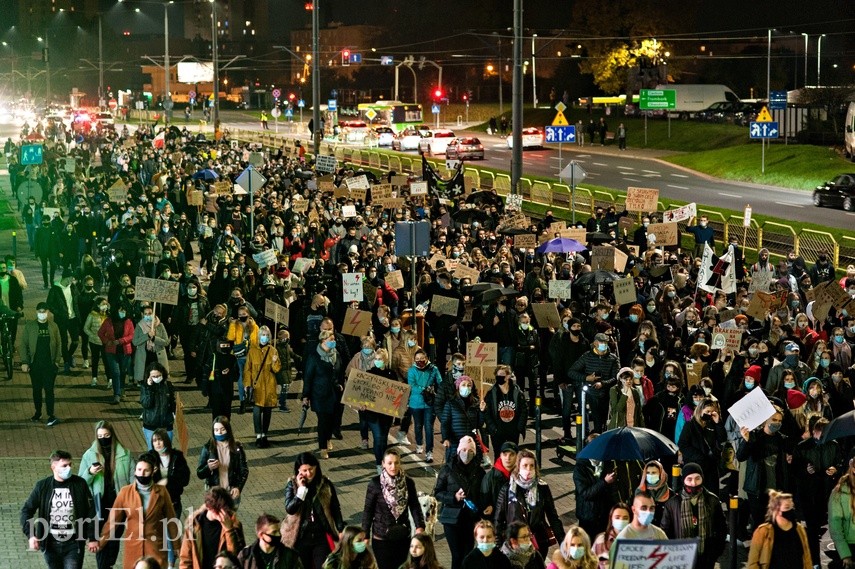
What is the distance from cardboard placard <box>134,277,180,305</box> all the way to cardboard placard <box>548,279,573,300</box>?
5.41 meters

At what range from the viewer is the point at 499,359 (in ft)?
60.4

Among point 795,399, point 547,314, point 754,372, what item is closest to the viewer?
point 795,399

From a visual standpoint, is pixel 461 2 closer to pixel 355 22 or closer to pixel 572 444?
pixel 355 22

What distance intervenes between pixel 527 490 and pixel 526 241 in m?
15.7

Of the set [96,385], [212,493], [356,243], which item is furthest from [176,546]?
[356,243]

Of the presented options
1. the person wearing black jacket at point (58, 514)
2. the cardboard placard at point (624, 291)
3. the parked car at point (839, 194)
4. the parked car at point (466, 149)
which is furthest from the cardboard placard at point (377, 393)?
the parked car at point (466, 149)

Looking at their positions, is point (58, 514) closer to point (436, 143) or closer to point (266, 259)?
point (266, 259)

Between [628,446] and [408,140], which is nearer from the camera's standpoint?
[628,446]

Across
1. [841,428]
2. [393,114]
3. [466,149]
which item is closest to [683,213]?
[841,428]

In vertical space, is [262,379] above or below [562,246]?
below

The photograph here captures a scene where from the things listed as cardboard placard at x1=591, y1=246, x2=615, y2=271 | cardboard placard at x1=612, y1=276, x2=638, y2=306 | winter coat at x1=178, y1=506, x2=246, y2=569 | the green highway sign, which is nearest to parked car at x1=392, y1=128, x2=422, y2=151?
the green highway sign

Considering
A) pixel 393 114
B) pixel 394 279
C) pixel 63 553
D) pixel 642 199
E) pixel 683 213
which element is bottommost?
pixel 63 553

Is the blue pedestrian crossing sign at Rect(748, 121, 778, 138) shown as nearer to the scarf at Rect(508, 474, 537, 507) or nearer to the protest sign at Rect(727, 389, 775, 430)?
the protest sign at Rect(727, 389, 775, 430)

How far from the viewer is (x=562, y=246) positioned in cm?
2472
